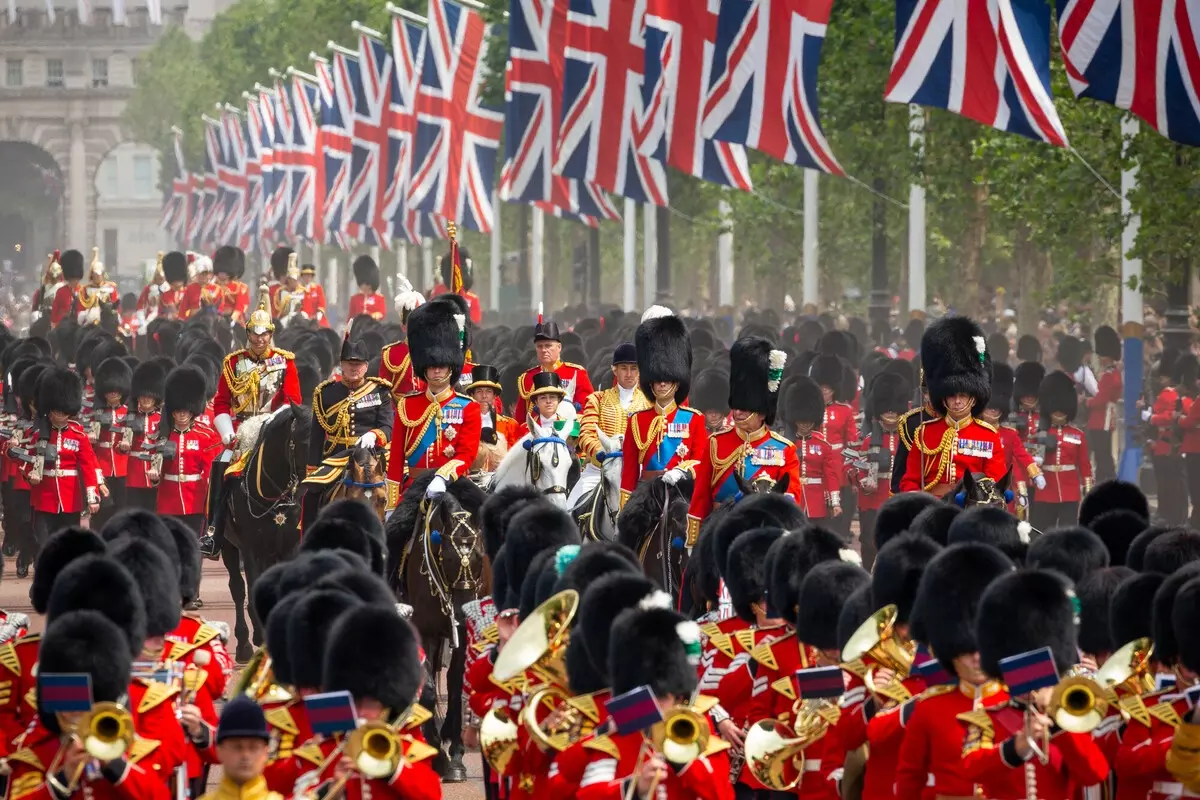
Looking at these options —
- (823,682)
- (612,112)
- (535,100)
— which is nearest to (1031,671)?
(823,682)

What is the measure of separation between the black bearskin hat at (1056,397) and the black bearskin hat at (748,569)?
34.8ft

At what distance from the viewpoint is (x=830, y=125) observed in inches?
1185

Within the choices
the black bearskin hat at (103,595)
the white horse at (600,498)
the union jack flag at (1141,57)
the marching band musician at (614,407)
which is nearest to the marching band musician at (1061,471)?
the union jack flag at (1141,57)

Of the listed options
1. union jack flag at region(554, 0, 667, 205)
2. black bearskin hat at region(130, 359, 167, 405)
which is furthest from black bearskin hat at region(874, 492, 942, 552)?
A: union jack flag at region(554, 0, 667, 205)

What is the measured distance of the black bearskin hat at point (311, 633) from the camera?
829 centimetres

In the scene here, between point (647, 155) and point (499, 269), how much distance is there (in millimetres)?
25750

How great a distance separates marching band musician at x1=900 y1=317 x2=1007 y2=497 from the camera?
12.8m

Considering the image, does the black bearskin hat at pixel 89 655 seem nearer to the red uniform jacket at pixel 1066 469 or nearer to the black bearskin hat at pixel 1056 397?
the red uniform jacket at pixel 1066 469

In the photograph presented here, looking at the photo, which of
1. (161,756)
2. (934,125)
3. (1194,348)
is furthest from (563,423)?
(934,125)

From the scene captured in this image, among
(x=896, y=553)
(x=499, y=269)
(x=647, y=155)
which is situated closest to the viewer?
(x=896, y=553)

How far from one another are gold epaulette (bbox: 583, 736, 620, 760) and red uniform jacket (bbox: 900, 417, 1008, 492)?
5241 millimetres

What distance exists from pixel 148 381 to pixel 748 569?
1188 centimetres

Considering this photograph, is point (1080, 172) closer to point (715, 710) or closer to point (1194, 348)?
point (1194, 348)

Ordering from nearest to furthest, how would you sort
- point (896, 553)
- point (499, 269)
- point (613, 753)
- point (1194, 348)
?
point (613, 753) → point (896, 553) → point (1194, 348) → point (499, 269)
